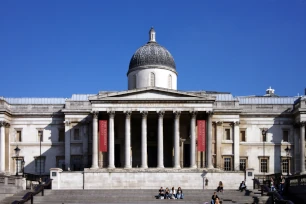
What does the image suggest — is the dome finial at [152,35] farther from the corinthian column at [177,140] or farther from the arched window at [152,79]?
the corinthian column at [177,140]

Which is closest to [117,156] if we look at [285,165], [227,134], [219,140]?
[219,140]

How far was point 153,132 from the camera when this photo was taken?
66.1 m

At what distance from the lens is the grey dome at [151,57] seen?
68.1m

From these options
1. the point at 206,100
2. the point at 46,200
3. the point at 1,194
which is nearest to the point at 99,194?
the point at 46,200

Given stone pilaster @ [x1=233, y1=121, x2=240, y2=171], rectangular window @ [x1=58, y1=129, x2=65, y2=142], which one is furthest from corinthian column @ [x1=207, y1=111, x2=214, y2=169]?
rectangular window @ [x1=58, y1=129, x2=65, y2=142]

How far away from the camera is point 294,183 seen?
1861 inches

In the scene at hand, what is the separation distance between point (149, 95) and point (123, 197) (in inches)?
616

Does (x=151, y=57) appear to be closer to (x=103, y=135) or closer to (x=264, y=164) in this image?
(x=103, y=135)

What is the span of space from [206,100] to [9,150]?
90.2 feet

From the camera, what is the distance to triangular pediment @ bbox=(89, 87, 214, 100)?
6122cm

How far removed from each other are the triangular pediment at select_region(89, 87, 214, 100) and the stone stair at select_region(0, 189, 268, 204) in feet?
41.3

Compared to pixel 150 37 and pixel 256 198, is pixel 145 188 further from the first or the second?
pixel 150 37

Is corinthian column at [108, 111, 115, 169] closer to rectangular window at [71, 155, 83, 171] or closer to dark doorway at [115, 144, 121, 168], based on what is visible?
dark doorway at [115, 144, 121, 168]

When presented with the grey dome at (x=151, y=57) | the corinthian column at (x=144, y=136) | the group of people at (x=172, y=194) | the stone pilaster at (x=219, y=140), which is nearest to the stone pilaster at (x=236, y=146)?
the stone pilaster at (x=219, y=140)
